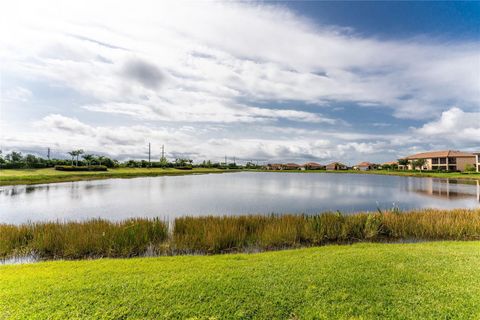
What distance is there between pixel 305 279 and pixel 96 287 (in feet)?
12.4

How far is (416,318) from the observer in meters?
3.78

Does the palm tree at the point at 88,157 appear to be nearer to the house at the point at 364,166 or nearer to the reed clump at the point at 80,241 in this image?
the reed clump at the point at 80,241

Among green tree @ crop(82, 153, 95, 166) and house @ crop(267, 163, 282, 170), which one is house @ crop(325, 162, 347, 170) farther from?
green tree @ crop(82, 153, 95, 166)

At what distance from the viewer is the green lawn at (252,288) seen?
154 inches

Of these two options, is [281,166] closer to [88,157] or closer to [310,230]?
[88,157]

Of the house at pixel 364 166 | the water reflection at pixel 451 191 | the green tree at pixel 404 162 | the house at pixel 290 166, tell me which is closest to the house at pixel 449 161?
the green tree at pixel 404 162

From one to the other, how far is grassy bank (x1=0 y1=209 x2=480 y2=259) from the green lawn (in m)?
2.37

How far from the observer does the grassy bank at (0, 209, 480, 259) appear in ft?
27.2

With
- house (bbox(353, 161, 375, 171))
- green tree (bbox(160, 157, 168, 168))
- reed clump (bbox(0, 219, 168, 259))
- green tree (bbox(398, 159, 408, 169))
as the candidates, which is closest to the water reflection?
reed clump (bbox(0, 219, 168, 259))

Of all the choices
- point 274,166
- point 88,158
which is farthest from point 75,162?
point 274,166

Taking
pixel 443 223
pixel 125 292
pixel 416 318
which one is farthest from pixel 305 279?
pixel 443 223

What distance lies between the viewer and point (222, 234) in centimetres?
883

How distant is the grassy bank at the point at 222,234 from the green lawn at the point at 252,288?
2369 millimetres

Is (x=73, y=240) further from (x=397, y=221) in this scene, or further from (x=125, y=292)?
(x=397, y=221)
